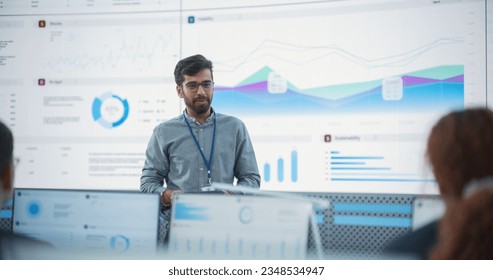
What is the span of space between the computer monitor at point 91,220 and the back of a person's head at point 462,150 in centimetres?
70

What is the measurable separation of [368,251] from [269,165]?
66 cm

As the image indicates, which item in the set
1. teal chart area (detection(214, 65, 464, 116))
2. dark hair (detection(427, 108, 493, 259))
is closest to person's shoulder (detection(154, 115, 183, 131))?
teal chart area (detection(214, 65, 464, 116))

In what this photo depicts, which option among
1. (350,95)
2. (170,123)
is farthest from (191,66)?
(350,95)

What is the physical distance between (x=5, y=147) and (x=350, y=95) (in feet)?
4.10

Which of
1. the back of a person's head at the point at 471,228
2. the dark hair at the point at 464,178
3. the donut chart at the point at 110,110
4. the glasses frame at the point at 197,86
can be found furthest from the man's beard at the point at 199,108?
the back of a person's head at the point at 471,228

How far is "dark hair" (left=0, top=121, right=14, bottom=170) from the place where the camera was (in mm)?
1066

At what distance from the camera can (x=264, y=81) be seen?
6.07ft

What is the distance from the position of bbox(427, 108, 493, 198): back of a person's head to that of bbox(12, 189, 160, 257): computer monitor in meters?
0.70

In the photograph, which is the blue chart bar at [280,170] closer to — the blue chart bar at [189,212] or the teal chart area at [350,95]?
the teal chart area at [350,95]

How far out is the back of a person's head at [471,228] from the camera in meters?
0.79

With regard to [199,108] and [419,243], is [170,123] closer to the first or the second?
[199,108]

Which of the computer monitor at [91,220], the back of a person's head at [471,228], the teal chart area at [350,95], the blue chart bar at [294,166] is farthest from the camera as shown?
the blue chart bar at [294,166]
